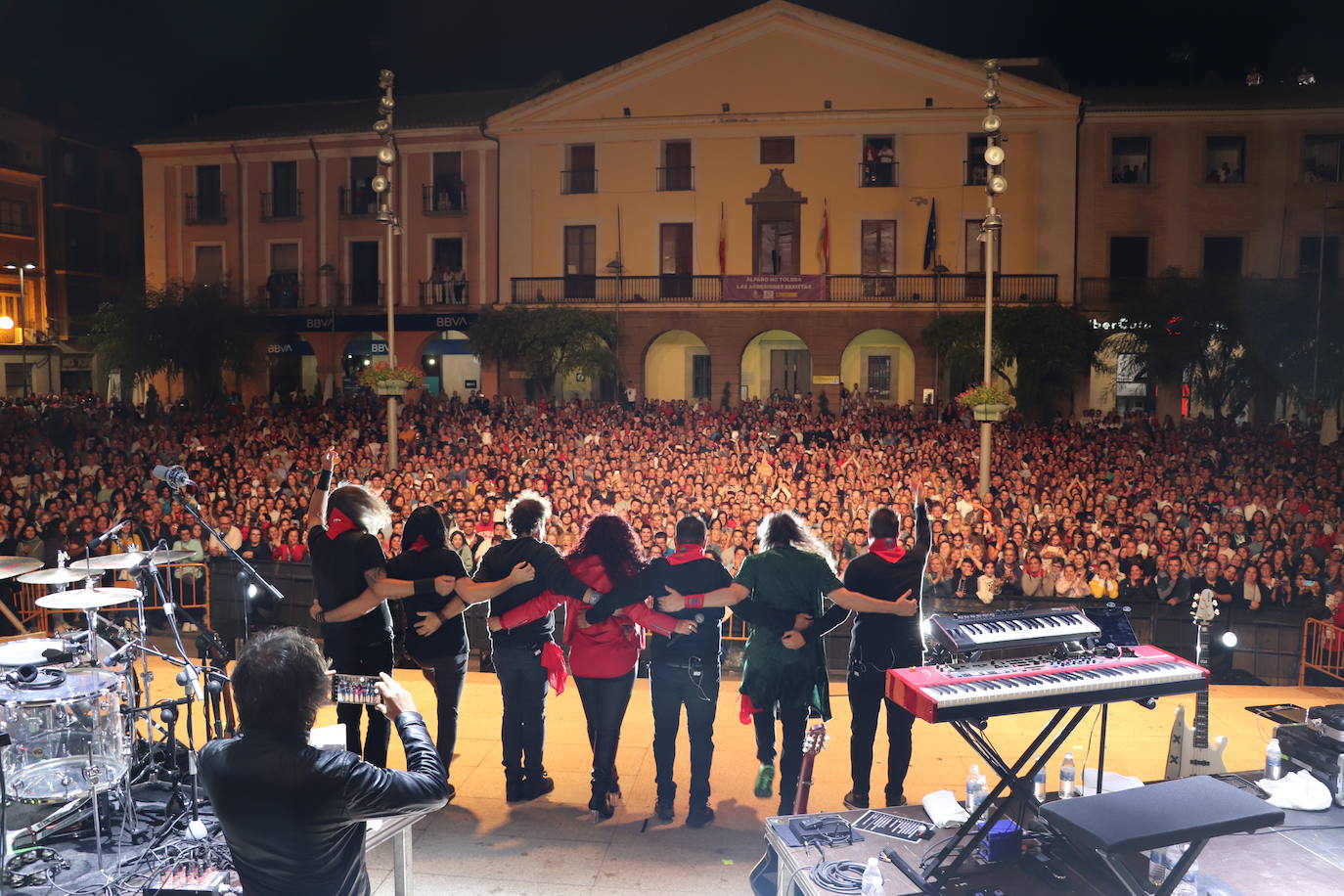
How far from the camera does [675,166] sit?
2809 cm

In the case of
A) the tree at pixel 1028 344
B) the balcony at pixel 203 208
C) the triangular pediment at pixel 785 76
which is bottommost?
the tree at pixel 1028 344

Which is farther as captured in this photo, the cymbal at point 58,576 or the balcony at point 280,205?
the balcony at point 280,205

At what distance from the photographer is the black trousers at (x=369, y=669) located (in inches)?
208

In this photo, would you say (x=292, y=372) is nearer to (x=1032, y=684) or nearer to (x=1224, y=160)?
(x=1224, y=160)

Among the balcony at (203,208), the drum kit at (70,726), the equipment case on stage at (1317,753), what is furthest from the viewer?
the balcony at (203,208)

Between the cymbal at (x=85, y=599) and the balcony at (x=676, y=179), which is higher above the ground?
the balcony at (x=676, y=179)

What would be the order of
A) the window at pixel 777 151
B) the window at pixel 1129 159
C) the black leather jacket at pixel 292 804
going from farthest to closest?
the window at pixel 777 151, the window at pixel 1129 159, the black leather jacket at pixel 292 804

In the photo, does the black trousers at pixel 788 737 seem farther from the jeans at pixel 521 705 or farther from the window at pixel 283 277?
the window at pixel 283 277

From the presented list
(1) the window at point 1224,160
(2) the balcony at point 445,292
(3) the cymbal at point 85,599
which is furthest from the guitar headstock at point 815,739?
(1) the window at point 1224,160

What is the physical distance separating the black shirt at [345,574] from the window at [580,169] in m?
24.6

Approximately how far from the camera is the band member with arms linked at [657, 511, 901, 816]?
17.0 ft

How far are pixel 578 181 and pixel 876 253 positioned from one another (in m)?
8.89

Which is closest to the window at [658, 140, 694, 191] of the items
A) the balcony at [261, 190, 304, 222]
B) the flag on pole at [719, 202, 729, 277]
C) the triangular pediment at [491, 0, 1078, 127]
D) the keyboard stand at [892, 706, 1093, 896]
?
the triangular pediment at [491, 0, 1078, 127]

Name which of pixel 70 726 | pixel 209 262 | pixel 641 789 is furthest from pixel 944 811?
pixel 209 262
